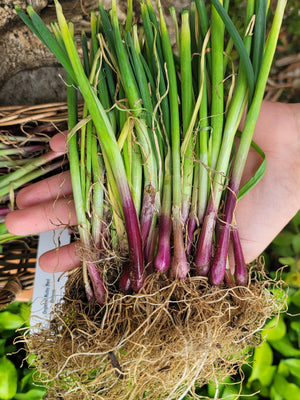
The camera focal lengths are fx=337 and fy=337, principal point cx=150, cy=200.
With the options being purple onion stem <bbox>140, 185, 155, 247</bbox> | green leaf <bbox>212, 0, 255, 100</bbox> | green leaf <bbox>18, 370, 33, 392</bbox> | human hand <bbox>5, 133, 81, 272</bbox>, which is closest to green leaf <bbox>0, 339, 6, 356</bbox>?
green leaf <bbox>18, 370, 33, 392</bbox>

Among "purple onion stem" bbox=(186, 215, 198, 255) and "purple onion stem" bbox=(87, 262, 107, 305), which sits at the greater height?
"purple onion stem" bbox=(186, 215, 198, 255)

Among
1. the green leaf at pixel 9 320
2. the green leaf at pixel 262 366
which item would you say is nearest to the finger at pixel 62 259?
the green leaf at pixel 9 320

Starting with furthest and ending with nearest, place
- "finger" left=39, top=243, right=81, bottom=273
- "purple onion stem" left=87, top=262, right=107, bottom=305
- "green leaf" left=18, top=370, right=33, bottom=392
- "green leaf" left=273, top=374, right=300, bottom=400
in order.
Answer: "green leaf" left=18, top=370, right=33, bottom=392 < "green leaf" left=273, top=374, right=300, bottom=400 < "finger" left=39, top=243, right=81, bottom=273 < "purple onion stem" left=87, top=262, right=107, bottom=305

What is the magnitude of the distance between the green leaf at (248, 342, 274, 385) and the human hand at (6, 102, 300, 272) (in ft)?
1.38

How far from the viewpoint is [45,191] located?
85cm

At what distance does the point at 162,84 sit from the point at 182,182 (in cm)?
19

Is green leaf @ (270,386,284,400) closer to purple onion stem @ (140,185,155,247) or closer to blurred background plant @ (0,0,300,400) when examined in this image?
blurred background plant @ (0,0,300,400)

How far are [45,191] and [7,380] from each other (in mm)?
643

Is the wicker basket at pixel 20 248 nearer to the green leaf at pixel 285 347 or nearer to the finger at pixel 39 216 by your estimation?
the finger at pixel 39 216

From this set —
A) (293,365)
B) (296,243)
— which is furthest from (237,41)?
(293,365)

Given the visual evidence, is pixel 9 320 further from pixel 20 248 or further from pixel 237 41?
pixel 237 41

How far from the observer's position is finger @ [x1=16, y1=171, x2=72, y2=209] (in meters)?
0.84

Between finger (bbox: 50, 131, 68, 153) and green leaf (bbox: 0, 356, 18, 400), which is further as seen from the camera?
green leaf (bbox: 0, 356, 18, 400)

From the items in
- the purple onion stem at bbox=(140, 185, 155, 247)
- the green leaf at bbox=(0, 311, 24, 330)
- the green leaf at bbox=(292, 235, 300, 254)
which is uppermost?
the purple onion stem at bbox=(140, 185, 155, 247)
